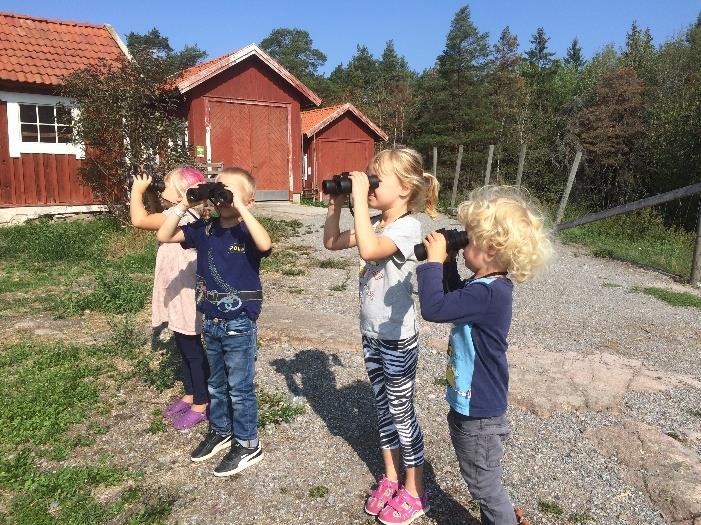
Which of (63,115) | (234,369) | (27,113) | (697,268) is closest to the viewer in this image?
(234,369)

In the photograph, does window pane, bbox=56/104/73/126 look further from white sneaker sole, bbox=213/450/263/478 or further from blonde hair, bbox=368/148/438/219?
blonde hair, bbox=368/148/438/219

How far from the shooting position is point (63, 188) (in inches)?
469

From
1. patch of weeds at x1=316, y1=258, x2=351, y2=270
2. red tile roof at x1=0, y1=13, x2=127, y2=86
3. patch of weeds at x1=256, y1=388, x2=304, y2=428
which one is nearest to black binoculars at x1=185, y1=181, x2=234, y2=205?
patch of weeds at x1=256, y1=388, x2=304, y2=428

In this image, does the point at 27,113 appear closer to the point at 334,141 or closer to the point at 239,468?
the point at 334,141

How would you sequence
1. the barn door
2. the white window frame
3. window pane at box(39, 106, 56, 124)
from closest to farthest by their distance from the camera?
the white window frame < window pane at box(39, 106, 56, 124) < the barn door

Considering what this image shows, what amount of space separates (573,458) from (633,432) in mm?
538

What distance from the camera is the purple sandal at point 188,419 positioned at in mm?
3381

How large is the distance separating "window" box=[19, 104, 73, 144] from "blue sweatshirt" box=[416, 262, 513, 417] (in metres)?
11.4

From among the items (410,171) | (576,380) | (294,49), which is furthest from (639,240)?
(294,49)

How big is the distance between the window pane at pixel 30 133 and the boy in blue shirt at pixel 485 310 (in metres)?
12.1

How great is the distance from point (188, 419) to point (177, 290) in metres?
0.82

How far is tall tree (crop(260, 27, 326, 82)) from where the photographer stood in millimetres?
63938

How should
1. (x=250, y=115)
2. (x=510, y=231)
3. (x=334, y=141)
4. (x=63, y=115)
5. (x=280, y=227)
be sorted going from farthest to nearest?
(x=334, y=141)
(x=250, y=115)
(x=280, y=227)
(x=63, y=115)
(x=510, y=231)

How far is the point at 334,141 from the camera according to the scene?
18875mm
